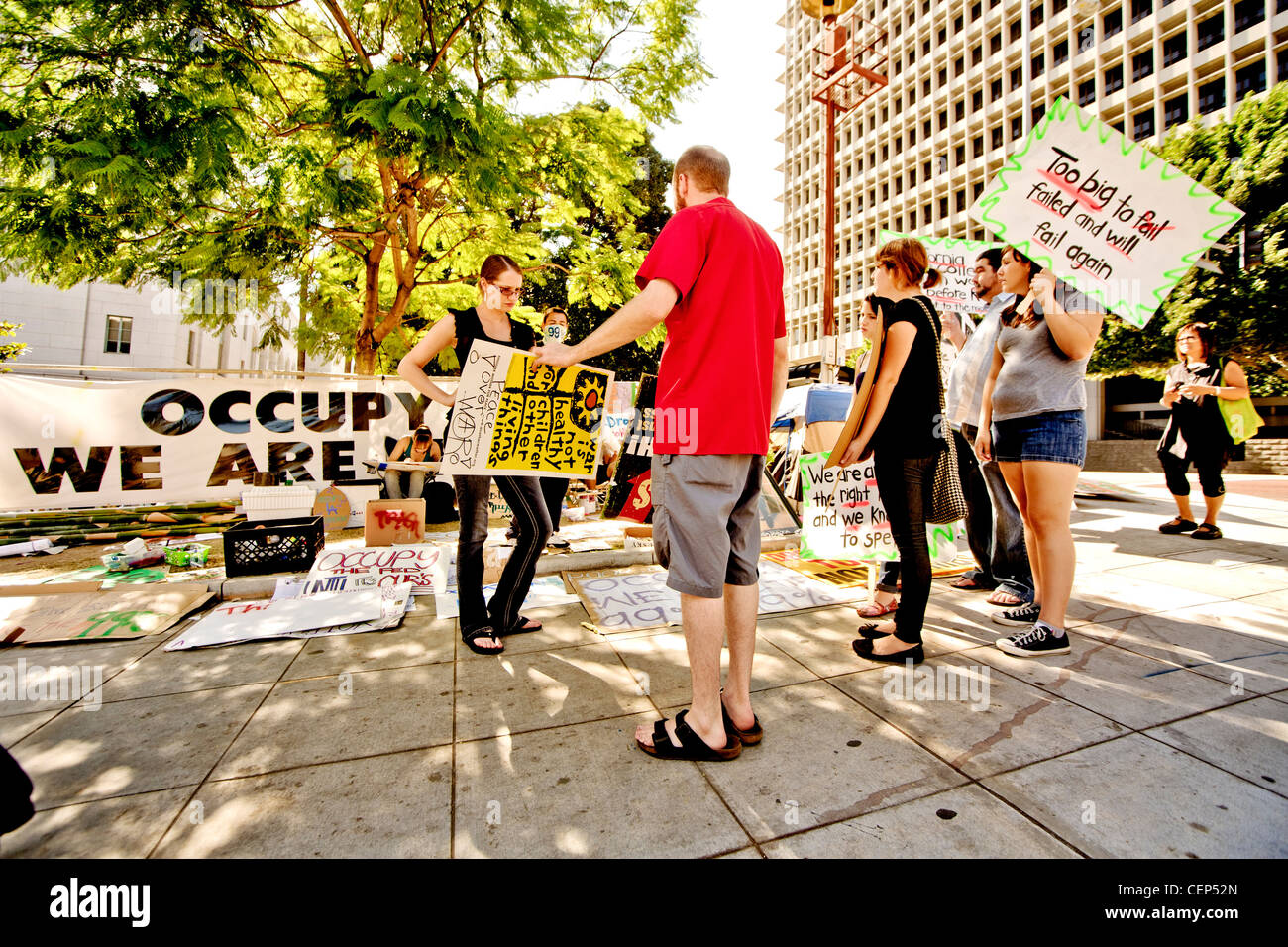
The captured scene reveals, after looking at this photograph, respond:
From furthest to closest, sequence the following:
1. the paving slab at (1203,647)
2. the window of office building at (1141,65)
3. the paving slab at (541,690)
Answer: the window of office building at (1141,65), the paving slab at (1203,647), the paving slab at (541,690)

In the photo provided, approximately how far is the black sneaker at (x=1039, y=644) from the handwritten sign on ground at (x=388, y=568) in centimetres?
367

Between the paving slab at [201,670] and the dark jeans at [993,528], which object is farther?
the dark jeans at [993,528]

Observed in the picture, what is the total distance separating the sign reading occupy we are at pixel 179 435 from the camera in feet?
23.5

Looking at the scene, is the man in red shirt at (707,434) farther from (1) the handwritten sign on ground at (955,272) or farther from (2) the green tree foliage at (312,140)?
(1) the handwritten sign on ground at (955,272)

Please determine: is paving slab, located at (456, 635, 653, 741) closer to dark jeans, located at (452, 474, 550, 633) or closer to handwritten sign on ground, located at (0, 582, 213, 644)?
dark jeans, located at (452, 474, 550, 633)

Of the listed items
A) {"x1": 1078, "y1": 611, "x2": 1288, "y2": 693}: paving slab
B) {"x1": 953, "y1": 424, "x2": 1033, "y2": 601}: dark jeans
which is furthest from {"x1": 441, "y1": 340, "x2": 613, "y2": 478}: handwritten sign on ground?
{"x1": 1078, "y1": 611, "x2": 1288, "y2": 693}: paving slab

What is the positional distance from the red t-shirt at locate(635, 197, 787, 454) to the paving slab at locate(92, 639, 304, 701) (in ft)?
8.03

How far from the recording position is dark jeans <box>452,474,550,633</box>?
3.20 m

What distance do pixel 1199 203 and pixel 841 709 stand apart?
293 cm

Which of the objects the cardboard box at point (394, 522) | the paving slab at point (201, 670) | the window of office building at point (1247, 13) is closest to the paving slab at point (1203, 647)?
the paving slab at point (201, 670)

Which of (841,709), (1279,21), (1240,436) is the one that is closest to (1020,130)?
(1279,21)

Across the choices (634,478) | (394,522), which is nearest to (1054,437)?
(634,478)
